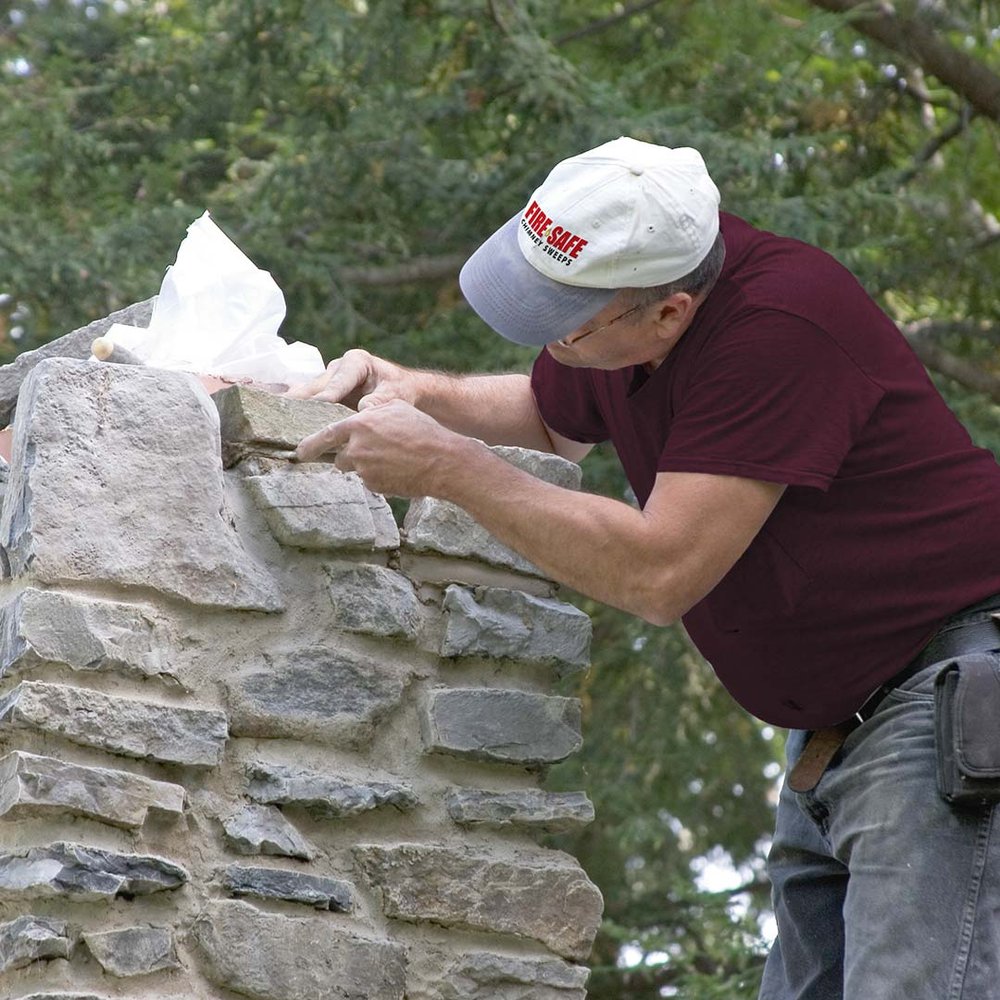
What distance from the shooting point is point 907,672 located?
2.38 m

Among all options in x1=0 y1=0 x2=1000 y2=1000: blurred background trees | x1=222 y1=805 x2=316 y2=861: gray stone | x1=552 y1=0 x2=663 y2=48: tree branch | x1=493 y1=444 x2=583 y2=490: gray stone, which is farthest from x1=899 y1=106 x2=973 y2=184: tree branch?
x1=222 y1=805 x2=316 y2=861: gray stone

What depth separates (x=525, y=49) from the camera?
598cm

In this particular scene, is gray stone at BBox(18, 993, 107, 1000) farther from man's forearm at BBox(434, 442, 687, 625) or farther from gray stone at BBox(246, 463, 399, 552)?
man's forearm at BBox(434, 442, 687, 625)

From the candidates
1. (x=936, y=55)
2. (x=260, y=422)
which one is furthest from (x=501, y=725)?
(x=936, y=55)

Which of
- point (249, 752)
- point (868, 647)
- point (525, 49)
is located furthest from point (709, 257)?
point (525, 49)

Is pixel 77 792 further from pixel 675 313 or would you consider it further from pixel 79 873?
pixel 675 313

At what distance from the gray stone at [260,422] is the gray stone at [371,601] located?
0.71 ft

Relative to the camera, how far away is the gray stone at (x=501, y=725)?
8.23ft

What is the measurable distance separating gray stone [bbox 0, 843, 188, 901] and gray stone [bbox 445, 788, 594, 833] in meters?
0.47

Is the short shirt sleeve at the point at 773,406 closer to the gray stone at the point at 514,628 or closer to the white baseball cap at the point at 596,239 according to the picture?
the white baseball cap at the point at 596,239

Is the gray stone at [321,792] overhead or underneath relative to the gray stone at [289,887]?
overhead

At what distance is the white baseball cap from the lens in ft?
7.87

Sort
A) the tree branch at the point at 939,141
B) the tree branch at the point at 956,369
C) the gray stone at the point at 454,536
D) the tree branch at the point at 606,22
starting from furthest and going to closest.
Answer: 1. the tree branch at the point at 606,22
2. the tree branch at the point at 939,141
3. the tree branch at the point at 956,369
4. the gray stone at the point at 454,536

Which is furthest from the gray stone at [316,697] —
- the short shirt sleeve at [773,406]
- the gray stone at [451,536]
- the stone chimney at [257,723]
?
the short shirt sleeve at [773,406]
